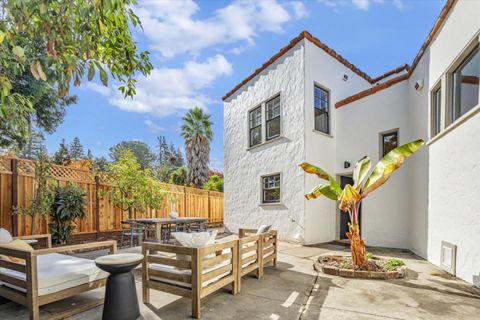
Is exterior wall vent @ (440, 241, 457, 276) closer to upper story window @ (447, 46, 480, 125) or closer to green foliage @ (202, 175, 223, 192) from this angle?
upper story window @ (447, 46, 480, 125)

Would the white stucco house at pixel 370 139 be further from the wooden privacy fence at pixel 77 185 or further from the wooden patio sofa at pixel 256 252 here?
the wooden privacy fence at pixel 77 185

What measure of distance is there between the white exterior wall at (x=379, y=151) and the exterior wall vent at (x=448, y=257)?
96.1 inches

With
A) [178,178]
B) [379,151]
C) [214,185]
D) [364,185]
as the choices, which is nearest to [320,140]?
[379,151]

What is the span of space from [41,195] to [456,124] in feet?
31.5

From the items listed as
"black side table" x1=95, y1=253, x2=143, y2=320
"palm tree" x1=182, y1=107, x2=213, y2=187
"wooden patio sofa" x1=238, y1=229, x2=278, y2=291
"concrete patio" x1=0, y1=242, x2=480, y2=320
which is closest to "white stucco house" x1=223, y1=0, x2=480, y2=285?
"concrete patio" x1=0, y1=242, x2=480, y2=320

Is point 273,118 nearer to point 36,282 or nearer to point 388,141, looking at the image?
point 388,141

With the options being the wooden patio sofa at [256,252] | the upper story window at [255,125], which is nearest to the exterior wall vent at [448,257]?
the wooden patio sofa at [256,252]

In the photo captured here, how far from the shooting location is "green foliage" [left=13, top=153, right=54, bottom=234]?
6.70 metres

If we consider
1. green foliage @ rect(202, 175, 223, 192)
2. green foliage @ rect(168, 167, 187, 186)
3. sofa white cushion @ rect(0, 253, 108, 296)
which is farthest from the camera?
green foliage @ rect(168, 167, 187, 186)

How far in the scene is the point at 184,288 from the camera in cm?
342

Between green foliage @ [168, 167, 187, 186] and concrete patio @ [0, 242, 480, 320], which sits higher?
green foliage @ [168, 167, 187, 186]

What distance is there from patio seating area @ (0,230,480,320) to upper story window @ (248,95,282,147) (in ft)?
20.0

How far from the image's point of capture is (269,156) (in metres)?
10.1

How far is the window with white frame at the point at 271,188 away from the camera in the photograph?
977cm
